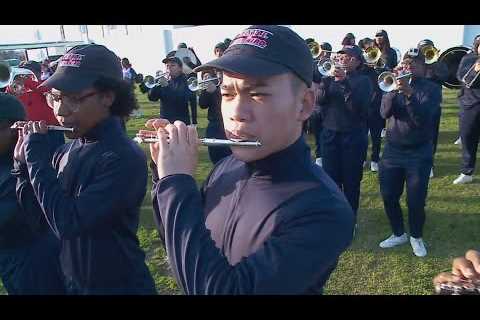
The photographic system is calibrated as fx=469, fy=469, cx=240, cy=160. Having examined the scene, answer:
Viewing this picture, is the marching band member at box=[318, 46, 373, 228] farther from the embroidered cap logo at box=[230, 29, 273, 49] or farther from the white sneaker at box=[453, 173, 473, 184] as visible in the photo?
the embroidered cap logo at box=[230, 29, 273, 49]

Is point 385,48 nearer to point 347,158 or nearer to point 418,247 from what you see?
point 347,158

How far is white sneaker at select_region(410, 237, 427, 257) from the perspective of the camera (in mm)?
5152

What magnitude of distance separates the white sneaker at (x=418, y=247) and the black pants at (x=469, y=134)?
282cm

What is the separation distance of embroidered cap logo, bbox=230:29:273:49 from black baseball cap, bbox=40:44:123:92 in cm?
122

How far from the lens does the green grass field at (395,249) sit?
464 cm

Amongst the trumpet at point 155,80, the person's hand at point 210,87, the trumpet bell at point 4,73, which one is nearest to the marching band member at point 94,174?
the person's hand at point 210,87

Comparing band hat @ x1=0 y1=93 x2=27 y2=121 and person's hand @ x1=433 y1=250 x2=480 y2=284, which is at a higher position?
band hat @ x1=0 y1=93 x2=27 y2=121

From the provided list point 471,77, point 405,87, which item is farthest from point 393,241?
point 471,77

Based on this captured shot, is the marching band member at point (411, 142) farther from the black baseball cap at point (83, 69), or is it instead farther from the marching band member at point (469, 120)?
the black baseball cap at point (83, 69)

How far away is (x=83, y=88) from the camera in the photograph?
262cm

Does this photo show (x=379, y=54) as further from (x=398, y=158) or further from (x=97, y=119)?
(x=97, y=119)

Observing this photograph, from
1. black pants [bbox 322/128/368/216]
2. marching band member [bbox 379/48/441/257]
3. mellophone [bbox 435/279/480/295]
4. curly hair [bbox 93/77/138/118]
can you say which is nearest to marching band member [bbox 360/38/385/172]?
black pants [bbox 322/128/368/216]
